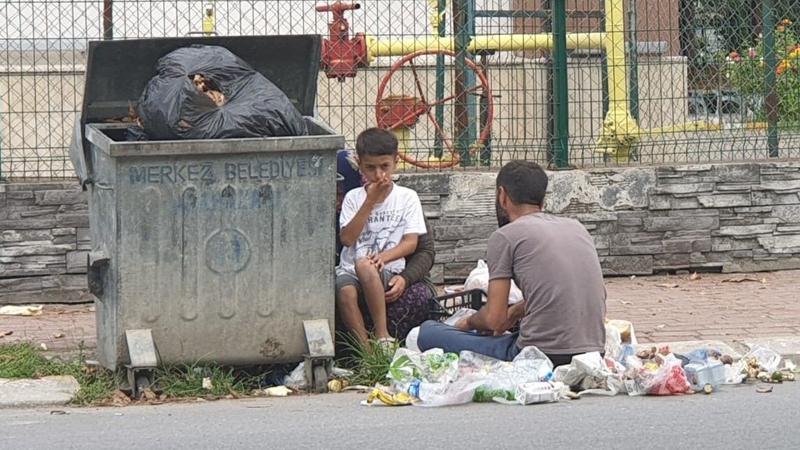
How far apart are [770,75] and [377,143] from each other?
13.0ft

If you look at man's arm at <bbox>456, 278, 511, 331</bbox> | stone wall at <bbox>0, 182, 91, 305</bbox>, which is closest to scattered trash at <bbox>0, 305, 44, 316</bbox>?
stone wall at <bbox>0, 182, 91, 305</bbox>

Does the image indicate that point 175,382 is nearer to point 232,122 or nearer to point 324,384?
point 324,384

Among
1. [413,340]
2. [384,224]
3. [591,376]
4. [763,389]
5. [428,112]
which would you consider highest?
[428,112]

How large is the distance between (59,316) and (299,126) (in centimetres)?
275

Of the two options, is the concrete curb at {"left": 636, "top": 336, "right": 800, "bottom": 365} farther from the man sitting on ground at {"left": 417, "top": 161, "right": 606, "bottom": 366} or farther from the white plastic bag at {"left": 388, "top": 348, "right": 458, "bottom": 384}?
the white plastic bag at {"left": 388, "top": 348, "right": 458, "bottom": 384}

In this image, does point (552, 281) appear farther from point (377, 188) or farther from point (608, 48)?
point (608, 48)

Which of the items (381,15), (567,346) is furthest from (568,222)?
(381,15)

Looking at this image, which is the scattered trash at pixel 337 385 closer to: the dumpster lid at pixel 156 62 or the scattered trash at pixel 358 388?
the scattered trash at pixel 358 388

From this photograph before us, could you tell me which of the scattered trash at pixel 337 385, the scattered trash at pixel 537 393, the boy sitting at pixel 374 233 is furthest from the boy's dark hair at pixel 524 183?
the scattered trash at pixel 337 385

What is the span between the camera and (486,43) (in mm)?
9844

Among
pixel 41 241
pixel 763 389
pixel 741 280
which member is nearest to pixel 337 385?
pixel 763 389

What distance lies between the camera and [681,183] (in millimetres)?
9883

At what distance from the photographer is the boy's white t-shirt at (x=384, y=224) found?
731 cm

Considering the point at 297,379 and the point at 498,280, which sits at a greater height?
the point at 498,280
